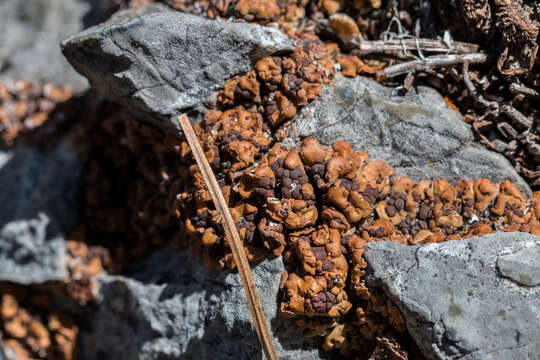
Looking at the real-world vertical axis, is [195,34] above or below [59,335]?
above

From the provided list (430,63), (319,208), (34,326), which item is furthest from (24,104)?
(430,63)

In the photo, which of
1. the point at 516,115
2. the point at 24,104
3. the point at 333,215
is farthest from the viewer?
the point at 24,104

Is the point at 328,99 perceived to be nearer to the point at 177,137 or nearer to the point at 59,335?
the point at 177,137

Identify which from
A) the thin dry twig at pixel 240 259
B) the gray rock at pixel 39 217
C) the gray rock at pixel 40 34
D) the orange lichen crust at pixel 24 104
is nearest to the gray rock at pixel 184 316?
the thin dry twig at pixel 240 259

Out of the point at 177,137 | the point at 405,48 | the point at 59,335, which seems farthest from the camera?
the point at 59,335

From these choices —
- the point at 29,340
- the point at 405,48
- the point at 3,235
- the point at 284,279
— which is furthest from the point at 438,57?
the point at 29,340

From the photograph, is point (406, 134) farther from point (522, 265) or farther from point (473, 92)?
point (522, 265)
